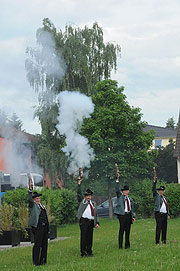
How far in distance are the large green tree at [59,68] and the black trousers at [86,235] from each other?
25.4 metres

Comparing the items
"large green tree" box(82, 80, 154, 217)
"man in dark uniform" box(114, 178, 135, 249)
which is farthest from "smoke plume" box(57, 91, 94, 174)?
"man in dark uniform" box(114, 178, 135, 249)

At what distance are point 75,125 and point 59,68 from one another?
26.0 ft

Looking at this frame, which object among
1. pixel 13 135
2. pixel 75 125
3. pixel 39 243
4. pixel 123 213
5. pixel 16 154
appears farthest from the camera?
pixel 13 135

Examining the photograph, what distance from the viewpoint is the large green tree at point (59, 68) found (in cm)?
3888

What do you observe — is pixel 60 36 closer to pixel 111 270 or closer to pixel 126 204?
Answer: pixel 126 204

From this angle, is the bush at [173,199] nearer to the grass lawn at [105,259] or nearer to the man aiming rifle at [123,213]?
the grass lawn at [105,259]

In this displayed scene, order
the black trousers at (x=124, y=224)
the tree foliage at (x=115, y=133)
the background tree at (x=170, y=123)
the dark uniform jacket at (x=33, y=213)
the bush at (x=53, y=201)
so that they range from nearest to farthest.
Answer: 1. the dark uniform jacket at (x=33, y=213)
2. the black trousers at (x=124, y=224)
3. the bush at (x=53, y=201)
4. the tree foliage at (x=115, y=133)
5. the background tree at (x=170, y=123)

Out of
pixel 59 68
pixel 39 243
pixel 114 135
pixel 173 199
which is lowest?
pixel 39 243

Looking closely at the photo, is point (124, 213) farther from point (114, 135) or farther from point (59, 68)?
point (59, 68)

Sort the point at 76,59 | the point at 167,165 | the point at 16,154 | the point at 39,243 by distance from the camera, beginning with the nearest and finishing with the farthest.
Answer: the point at 39,243 → the point at 76,59 → the point at 16,154 → the point at 167,165

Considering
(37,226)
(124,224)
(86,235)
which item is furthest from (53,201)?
(37,226)

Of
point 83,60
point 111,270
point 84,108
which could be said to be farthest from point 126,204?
point 83,60

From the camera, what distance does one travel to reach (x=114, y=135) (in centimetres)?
3566

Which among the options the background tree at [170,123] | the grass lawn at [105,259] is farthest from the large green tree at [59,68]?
the background tree at [170,123]
